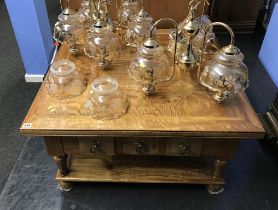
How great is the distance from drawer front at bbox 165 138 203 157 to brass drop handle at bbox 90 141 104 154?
0.22 m

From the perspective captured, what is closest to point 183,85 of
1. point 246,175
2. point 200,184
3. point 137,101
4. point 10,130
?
point 137,101

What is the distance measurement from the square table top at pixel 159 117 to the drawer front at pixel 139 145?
78 mm

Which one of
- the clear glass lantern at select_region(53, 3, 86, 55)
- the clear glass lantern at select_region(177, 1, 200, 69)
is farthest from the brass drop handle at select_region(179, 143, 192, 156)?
the clear glass lantern at select_region(53, 3, 86, 55)

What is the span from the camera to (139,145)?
972mm

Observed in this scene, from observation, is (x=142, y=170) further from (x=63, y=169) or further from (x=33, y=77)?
(x=33, y=77)

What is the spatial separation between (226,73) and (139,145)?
0.37 meters

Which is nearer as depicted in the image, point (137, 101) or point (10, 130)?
point (137, 101)

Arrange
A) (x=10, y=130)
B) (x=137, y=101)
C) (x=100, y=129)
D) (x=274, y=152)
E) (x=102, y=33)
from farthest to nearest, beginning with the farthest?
(x=10, y=130) → (x=274, y=152) → (x=102, y=33) → (x=137, y=101) → (x=100, y=129)

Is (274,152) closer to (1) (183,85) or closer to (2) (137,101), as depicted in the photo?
(1) (183,85)

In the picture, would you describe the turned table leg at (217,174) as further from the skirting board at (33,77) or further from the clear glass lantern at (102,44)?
the skirting board at (33,77)

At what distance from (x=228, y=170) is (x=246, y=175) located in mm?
79

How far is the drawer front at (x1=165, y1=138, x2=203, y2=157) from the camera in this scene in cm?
95

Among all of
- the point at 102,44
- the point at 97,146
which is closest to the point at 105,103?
the point at 97,146

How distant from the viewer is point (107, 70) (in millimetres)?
1132
